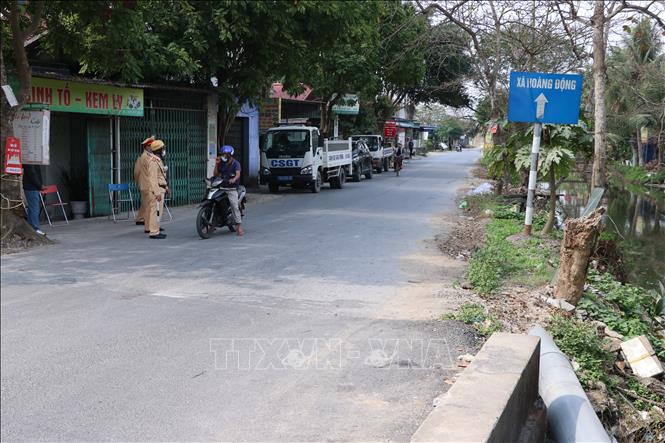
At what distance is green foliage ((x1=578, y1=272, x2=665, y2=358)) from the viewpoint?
7.82 metres

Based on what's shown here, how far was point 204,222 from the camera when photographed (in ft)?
37.0

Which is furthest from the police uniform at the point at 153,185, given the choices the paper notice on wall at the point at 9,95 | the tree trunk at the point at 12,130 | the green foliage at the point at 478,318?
the green foliage at the point at 478,318

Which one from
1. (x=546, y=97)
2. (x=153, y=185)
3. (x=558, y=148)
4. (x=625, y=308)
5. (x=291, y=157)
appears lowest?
(x=625, y=308)

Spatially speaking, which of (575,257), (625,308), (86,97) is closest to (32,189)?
(86,97)

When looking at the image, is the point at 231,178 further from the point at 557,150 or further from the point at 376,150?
the point at 376,150

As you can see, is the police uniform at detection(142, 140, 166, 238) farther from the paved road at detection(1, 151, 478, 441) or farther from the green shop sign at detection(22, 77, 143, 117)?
the green shop sign at detection(22, 77, 143, 117)

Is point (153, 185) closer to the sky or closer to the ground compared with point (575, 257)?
closer to the sky

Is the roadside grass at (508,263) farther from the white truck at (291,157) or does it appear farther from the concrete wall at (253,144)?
the concrete wall at (253,144)

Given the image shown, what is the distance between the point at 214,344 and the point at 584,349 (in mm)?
3426

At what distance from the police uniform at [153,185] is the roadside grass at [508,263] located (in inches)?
206

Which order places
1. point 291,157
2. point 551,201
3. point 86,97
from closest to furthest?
1. point 551,201
2. point 86,97
3. point 291,157

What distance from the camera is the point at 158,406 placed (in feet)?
13.7

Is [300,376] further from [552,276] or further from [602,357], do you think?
[552,276]

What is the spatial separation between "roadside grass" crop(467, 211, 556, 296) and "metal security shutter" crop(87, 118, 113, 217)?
327 inches
